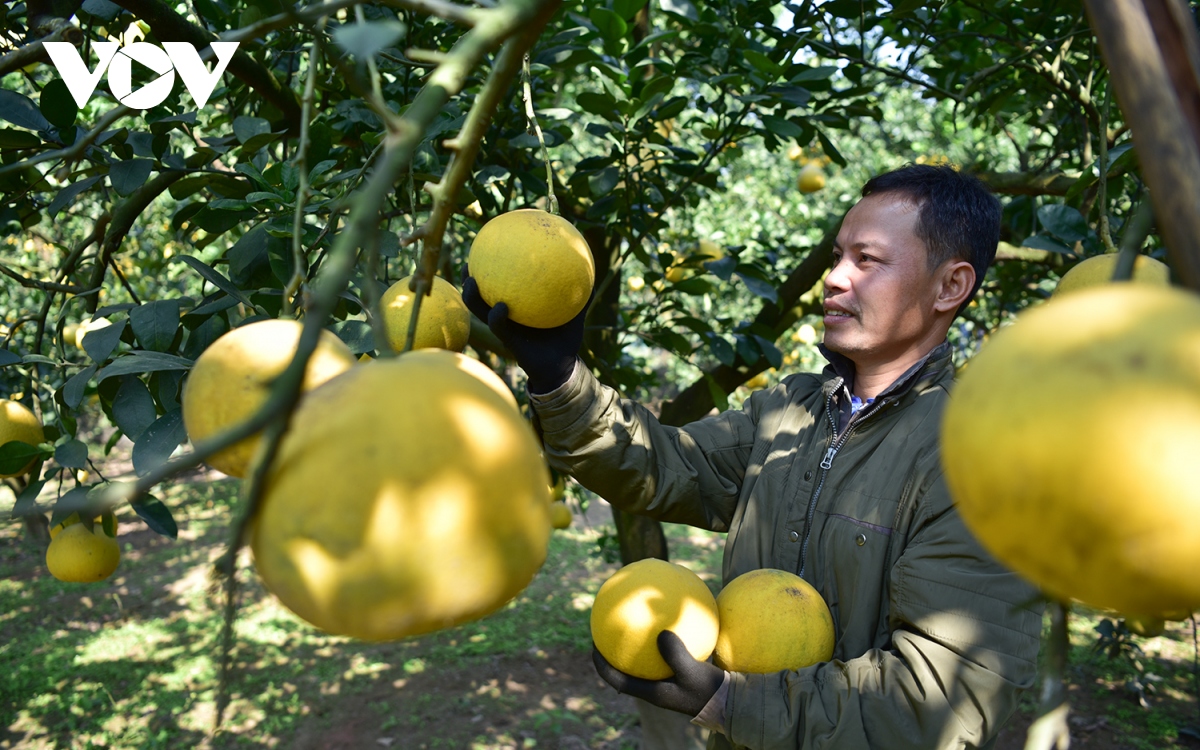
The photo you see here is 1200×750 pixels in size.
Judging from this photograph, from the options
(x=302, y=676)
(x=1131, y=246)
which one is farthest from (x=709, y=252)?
(x=302, y=676)

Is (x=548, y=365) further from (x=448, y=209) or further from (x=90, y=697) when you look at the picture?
(x=90, y=697)

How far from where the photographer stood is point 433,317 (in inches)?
45.4

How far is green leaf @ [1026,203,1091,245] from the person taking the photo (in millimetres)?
1513

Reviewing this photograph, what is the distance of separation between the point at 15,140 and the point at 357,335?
1070 mm

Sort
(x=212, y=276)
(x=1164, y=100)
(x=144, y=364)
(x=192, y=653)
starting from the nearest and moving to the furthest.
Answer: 1. (x=1164, y=100)
2. (x=144, y=364)
3. (x=212, y=276)
4. (x=192, y=653)

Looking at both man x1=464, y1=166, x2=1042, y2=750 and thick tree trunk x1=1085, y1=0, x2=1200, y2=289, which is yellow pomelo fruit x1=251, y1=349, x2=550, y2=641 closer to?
thick tree trunk x1=1085, y1=0, x2=1200, y2=289

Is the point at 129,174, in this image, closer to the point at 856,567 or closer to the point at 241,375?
the point at 241,375

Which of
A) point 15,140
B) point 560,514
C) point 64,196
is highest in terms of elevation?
point 15,140

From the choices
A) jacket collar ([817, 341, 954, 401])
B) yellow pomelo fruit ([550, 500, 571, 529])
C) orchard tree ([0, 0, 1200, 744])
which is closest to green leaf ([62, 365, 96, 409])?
orchard tree ([0, 0, 1200, 744])

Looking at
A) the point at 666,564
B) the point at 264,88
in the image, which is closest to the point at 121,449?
the point at 264,88

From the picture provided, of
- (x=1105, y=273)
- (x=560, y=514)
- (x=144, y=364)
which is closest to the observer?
(x=1105, y=273)

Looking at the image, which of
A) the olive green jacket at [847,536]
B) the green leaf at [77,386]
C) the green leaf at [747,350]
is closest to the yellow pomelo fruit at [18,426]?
the green leaf at [77,386]

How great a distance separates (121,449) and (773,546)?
13084 millimetres

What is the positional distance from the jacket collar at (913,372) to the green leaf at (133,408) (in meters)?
1.50
